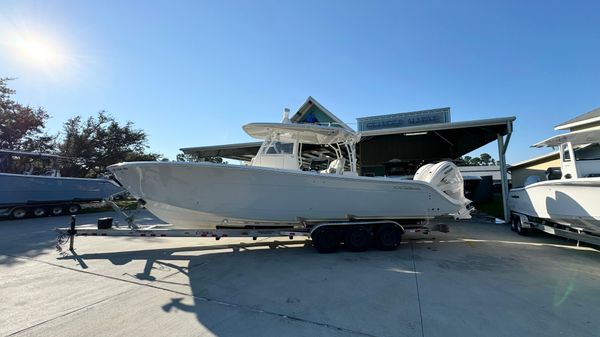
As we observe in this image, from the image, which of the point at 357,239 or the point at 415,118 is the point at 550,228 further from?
the point at 415,118

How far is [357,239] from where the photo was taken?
6.00m

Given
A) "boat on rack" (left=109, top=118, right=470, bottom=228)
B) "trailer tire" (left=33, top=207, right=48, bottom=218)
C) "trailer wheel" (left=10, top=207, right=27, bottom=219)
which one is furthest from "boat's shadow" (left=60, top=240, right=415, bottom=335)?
"trailer tire" (left=33, top=207, right=48, bottom=218)

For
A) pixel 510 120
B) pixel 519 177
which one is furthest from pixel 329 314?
pixel 519 177

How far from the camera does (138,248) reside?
6.31 metres

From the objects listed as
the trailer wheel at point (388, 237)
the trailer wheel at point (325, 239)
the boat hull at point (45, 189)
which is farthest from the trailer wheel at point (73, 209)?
the trailer wheel at point (388, 237)

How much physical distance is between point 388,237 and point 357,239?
0.72 metres

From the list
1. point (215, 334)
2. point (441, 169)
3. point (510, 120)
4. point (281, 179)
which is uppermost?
point (510, 120)

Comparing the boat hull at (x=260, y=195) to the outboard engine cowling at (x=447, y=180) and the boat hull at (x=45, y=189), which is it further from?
the boat hull at (x=45, y=189)

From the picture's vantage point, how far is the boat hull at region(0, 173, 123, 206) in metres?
11.9

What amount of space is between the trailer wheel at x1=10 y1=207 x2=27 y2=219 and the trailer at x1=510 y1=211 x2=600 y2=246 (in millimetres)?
18909

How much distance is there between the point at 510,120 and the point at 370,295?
9.48m

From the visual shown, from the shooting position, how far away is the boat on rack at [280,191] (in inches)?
207

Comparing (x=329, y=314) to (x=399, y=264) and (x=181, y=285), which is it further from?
(x=399, y=264)

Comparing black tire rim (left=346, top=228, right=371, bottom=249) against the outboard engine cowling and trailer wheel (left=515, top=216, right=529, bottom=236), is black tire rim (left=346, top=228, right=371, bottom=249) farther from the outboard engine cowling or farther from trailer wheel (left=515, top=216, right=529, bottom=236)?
trailer wheel (left=515, top=216, right=529, bottom=236)
